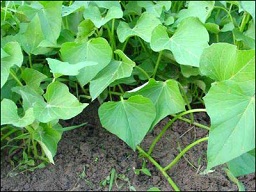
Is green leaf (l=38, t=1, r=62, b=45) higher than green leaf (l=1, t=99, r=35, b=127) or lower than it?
higher

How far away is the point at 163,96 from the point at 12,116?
347mm

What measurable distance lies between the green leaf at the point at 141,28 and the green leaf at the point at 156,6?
0.25ft

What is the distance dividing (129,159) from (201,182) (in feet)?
0.66

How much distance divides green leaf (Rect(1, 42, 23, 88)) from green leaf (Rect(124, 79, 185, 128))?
0.27m

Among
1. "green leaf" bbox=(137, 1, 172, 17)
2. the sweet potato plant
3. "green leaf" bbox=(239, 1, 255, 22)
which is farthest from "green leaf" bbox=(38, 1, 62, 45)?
"green leaf" bbox=(239, 1, 255, 22)

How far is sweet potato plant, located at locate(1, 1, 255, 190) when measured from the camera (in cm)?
95

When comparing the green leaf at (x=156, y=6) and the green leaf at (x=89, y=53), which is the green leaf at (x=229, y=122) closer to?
the green leaf at (x=89, y=53)

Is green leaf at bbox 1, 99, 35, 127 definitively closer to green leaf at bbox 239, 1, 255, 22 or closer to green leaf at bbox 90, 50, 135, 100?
green leaf at bbox 90, 50, 135, 100

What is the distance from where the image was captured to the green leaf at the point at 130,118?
1078 millimetres

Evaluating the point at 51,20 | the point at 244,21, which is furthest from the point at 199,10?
the point at 51,20

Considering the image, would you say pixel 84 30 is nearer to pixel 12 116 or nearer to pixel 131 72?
pixel 131 72

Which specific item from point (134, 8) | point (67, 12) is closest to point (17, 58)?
point (67, 12)

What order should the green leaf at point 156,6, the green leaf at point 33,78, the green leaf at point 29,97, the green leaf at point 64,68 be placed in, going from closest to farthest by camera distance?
1. the green leaf at point 64,68
2. the green leaf at point 29,97
3. the green leaf at point 33,78
4. the green leaf at point 156,6

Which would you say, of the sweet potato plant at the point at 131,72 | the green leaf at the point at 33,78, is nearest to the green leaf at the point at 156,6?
the sweet potato plant at the point at 131,72
